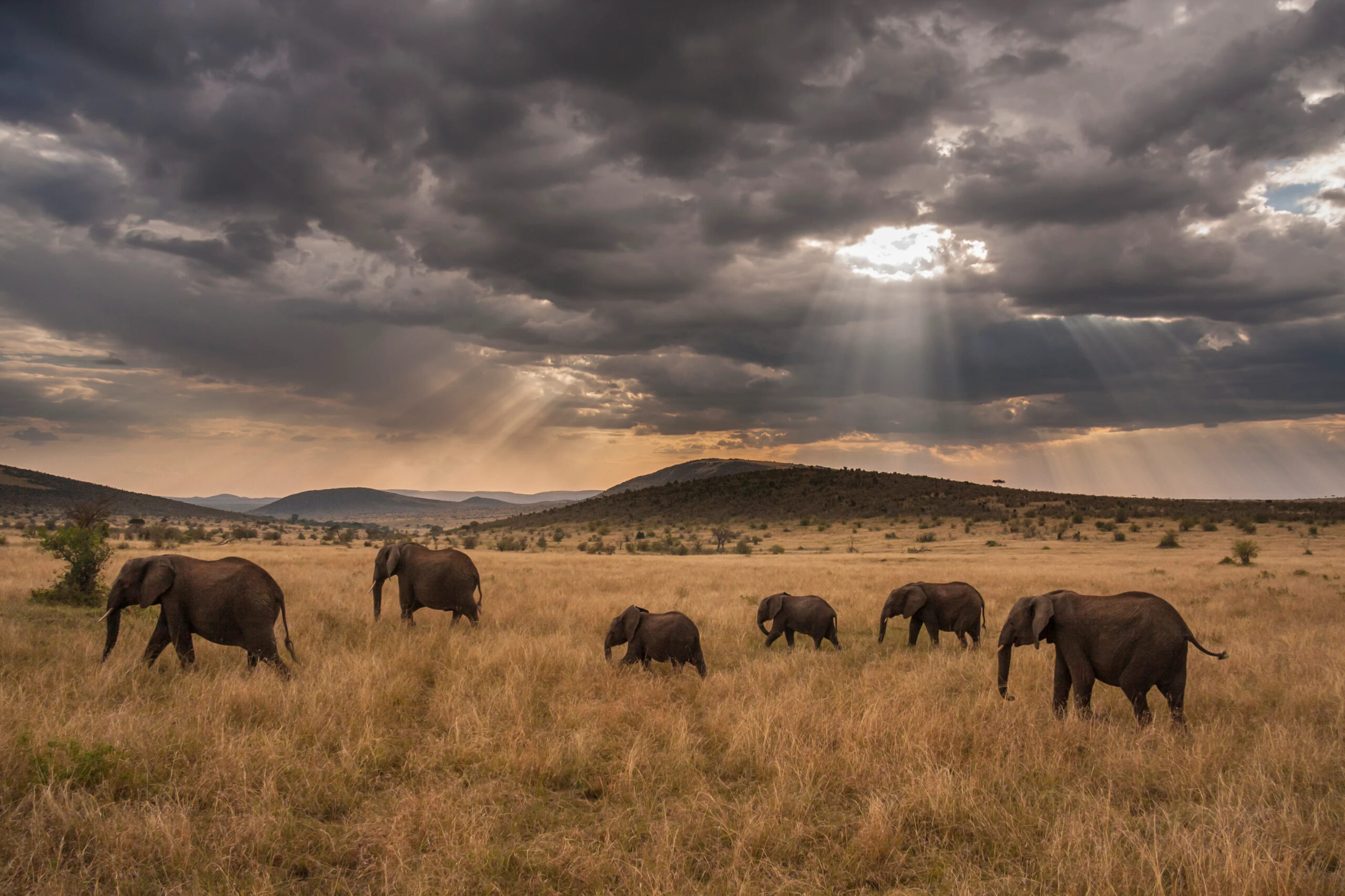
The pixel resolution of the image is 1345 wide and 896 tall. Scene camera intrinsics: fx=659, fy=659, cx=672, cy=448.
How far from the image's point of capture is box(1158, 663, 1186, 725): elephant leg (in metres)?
7.68

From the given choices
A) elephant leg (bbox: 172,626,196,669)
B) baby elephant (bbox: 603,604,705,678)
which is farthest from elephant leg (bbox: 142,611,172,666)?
baby elephant (bbox: 603,604,705,678)

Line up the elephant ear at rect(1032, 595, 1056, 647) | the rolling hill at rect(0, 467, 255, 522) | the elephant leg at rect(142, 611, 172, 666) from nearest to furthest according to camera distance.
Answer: the elephant ear at rect(1032, 595, 1056, 647) < the elephant leg at rect(142, 611, 172, 666) < the rolling hill at rect(0, 467, 255, 522)

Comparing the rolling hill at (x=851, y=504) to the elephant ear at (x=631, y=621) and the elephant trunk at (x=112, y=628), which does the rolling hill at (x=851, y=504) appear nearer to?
the elephant ear at (x=631, y=621)

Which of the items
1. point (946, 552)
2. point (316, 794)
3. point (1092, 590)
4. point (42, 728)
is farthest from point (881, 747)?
point (946, 552)

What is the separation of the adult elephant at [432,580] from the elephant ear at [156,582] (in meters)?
4.60

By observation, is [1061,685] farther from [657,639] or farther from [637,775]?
[637,775]

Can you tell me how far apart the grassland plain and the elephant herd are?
0.43 meters

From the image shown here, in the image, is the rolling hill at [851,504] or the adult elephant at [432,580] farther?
the rolling hill at [851,504]

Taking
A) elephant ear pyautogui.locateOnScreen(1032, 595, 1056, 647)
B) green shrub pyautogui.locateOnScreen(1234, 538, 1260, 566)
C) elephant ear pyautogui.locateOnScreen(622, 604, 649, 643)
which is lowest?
green shrub pyautogui.locateOnScreen(1234, 538, 1260, 566)

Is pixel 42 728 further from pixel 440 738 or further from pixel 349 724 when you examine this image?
pixel 440 738

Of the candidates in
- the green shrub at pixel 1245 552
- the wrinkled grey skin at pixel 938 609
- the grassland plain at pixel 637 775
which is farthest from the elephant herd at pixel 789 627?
the green shrub at pixel 1245 552

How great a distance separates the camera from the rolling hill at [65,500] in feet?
311

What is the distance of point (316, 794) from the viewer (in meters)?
5.71

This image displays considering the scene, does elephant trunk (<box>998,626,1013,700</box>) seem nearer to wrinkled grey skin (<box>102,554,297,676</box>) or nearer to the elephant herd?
the elephant herd
